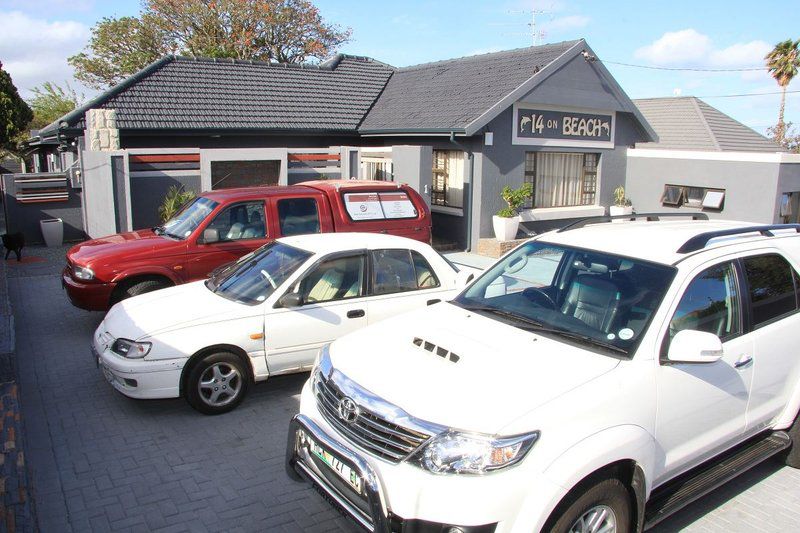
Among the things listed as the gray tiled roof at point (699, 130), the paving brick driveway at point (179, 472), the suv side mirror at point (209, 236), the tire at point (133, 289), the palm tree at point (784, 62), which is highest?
the palm tree at point (784, 62)

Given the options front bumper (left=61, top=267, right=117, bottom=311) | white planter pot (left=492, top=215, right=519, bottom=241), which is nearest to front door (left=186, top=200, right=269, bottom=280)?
front bumper (left=61, top=267, right=117, bottom=311)

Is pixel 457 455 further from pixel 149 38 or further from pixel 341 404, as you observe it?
pixel 149 38

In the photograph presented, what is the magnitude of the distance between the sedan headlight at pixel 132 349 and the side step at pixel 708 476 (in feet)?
13.8

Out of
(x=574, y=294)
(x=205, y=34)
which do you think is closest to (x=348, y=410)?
(x=574, y=294)

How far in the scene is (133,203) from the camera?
12.4 m

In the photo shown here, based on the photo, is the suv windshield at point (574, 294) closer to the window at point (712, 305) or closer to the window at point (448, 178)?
the window at point (712, 305)

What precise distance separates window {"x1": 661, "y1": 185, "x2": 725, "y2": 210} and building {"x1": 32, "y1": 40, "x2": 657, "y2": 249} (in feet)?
4.60

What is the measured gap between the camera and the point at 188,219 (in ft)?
28.5

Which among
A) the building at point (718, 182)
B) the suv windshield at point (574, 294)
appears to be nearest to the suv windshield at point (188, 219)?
the suv windshield at point (574, 294)

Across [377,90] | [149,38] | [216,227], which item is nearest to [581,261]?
[216,227]

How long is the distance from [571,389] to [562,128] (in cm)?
1362

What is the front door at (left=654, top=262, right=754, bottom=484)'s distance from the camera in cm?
366

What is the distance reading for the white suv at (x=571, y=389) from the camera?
120 inches

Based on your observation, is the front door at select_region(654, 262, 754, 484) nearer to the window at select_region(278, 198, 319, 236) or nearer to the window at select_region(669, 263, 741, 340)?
the window at select_region(669, 263, 741, 340)
